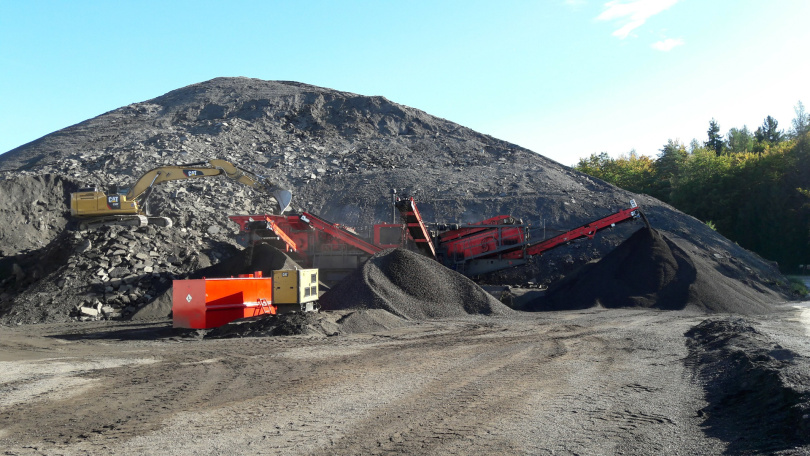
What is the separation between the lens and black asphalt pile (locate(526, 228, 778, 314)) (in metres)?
18.4

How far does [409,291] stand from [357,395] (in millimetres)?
9929

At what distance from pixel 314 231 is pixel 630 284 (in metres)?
10.9

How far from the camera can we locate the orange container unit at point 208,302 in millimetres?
13742

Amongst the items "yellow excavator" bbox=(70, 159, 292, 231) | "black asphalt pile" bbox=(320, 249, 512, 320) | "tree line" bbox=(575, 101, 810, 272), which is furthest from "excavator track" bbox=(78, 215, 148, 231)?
"tree line" bbox=(575, 101, 810, 272)

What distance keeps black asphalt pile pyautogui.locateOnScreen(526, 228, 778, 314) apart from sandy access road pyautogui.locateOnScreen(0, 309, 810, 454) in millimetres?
5891

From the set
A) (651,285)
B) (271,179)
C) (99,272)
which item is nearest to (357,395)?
(99,272)

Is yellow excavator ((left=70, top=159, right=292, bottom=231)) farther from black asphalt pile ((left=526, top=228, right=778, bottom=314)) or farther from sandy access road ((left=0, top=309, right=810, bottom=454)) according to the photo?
black asphalt pile ((left=526, top=228, right=778, bottom=314))

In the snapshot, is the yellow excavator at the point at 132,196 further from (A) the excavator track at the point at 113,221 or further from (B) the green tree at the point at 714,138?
(B) the green tree at the point at 714,138

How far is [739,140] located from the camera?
70875 mm

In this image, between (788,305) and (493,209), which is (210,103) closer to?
(493,209)

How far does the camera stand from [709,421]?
5.87 metres

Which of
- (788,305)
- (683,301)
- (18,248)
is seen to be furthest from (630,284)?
(18,248)

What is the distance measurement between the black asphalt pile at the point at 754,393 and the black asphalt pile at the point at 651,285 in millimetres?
9020

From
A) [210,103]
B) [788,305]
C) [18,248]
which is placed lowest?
[788,305]
